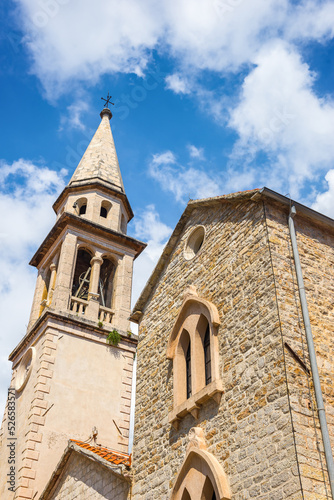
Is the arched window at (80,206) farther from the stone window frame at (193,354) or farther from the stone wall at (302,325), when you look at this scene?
the stone wall at (302,325)

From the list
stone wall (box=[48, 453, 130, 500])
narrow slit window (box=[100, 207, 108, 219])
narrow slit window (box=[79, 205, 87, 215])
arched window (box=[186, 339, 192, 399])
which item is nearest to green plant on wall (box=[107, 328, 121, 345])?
narrow slit window (box=[100, 207, 108, 219])

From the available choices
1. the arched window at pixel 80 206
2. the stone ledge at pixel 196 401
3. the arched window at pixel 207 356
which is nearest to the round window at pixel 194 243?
the arched window at pixel 207 356

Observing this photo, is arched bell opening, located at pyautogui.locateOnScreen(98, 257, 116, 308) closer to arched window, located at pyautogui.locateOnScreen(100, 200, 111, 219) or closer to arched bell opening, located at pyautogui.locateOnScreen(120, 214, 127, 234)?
arched bell opening, located at pyautogui.locateOnScreen(120, 214, 127, 234)

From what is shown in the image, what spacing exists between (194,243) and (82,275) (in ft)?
42.0

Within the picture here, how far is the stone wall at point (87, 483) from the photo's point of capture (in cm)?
1252

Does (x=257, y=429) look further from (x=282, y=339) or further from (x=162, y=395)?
(x=162, y=395)

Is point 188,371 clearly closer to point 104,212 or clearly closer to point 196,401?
point 196,401

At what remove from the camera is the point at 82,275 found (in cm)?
2528

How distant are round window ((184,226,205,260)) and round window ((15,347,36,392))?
10401mm

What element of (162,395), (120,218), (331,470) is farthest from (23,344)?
(331,470)

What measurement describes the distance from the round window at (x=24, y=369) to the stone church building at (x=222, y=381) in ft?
5.47

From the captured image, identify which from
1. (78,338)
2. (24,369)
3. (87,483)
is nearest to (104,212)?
(78,338)

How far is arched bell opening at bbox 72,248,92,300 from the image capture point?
78.7ft

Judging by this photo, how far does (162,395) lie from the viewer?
39.3 ft
